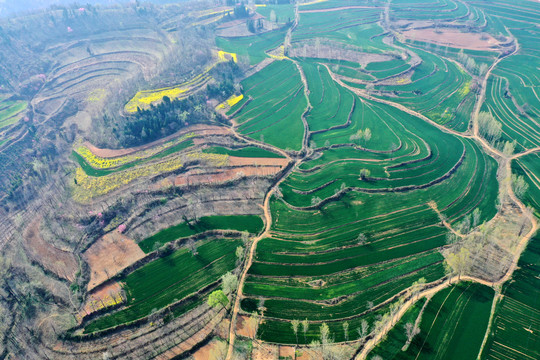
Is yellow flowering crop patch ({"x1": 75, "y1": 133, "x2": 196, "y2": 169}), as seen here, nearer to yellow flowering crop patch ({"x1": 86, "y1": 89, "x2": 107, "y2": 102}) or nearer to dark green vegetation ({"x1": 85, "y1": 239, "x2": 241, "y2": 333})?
yellow flowering crop patch ({"x1": 86, "y1": 89, "x2": 107, "y2": 102})

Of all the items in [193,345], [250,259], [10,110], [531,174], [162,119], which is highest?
[162,119]

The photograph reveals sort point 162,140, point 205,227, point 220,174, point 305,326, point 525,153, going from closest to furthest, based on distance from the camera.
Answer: point 305,326, point 205,227, point 220,174, point 525,153, point 162,140

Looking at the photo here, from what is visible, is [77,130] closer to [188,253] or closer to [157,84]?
[157,84]

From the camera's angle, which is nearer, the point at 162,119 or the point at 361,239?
the point at 361,239

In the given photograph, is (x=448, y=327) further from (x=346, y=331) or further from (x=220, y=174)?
(x=220, y=174)

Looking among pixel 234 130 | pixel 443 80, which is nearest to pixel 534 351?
pixel 234 130

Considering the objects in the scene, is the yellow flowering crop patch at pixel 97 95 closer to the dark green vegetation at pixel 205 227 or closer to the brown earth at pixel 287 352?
the dark green vegetation at pixel 205 227

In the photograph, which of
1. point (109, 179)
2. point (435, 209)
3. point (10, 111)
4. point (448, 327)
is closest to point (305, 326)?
point (448, 327)

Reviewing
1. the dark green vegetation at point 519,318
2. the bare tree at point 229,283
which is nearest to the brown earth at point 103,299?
the bare tree at point 229,283
